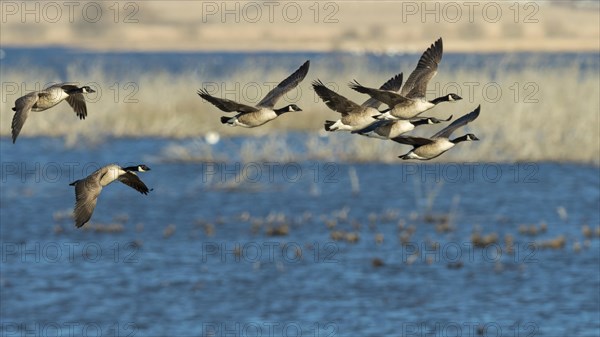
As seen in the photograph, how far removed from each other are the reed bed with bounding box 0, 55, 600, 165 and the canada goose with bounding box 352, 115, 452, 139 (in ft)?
93.6

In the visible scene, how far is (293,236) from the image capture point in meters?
37.0

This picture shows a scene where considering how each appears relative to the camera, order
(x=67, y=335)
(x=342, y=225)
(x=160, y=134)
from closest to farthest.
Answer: (x=67, y=335)
(x=342, y=225)
(x=160, y=134)

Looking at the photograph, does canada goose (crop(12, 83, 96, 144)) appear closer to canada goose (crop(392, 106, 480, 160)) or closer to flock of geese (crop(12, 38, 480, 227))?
flock of geese (crop(12, 38, 480, 227))

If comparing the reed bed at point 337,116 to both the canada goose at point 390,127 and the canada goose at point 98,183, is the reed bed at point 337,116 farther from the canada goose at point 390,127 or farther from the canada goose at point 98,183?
the canada goose at point 98,183

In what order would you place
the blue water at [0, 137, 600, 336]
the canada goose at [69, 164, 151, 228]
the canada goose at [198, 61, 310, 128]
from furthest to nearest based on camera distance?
1. the blue water at [0, 137, 600, 336]
2. the canada goose at [69, 164, 151, 228]
3. the canada goose at [198, 61, 310, 128]

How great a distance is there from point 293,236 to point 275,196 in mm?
6183

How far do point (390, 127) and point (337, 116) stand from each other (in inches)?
1425

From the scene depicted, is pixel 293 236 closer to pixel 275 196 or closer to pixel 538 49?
pixel 275 196

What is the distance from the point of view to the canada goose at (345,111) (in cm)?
723

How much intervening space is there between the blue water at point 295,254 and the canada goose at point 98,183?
2084cm

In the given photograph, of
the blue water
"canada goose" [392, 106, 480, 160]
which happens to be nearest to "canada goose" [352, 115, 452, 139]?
"canada goose" [392, 106, 480, 160]

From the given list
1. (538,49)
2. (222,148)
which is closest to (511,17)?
(538,49)

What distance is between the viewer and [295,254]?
35250mm

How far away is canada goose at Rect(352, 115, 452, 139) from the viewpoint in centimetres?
729
